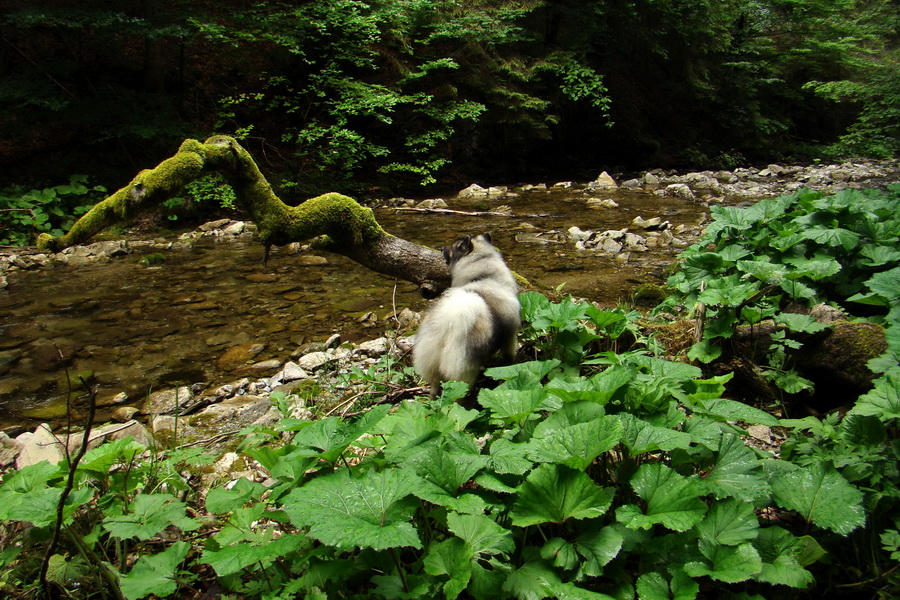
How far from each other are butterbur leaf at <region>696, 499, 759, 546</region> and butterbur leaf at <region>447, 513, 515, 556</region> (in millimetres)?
556

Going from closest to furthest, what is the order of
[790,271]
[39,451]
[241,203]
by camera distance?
[39,451] → [790,271] → [241,203]

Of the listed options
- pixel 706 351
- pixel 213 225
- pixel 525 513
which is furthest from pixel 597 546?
pixel 213 225

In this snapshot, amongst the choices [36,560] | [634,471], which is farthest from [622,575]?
[36,560]

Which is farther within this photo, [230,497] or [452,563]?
[230,497]

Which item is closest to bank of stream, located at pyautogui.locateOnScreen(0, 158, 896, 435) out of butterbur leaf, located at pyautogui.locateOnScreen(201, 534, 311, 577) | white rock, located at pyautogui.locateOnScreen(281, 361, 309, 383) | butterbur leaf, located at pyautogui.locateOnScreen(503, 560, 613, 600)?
white rock, located at pyautogui.locateOnScreen(281, 361, 309, 383)

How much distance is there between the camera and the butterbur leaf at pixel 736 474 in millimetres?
1335

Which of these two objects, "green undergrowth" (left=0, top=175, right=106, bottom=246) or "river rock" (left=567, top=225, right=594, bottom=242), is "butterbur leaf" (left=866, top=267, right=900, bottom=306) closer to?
"river rock" (left=567, top=225, right=594, bottom=242)

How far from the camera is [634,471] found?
4.69 feet

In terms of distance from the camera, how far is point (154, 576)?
1.26 meters

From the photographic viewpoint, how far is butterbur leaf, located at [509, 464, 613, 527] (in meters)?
1.22

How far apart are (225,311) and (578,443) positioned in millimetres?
5849

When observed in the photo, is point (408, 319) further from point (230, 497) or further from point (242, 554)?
point (242, 554)

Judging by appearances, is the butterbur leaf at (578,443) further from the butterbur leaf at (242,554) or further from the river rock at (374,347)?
the river rock at (374,347)

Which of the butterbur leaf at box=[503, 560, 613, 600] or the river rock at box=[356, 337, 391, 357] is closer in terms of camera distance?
the butterbur leaf at box=[503, 560, 613, 600]
